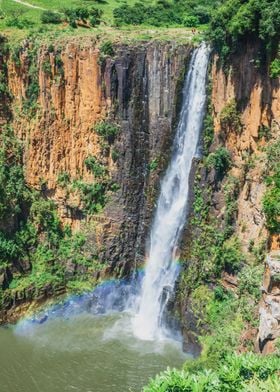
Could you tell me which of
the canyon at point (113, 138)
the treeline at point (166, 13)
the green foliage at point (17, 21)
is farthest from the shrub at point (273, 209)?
the green foliage at point (17, 21)

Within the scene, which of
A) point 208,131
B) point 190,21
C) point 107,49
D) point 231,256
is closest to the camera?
point 231,256

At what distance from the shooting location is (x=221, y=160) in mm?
20844

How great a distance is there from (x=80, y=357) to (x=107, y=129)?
31.6 feet

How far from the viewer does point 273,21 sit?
17.8 metres

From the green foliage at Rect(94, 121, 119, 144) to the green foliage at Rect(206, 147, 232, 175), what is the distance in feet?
16.0

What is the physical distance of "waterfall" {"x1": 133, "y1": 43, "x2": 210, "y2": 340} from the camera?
2212 cm

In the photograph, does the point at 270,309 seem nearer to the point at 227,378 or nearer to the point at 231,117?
the point at 227,378

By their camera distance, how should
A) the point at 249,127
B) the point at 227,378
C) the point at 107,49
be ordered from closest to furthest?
the point at 227,378 < the point at 249,127 < the point at 107,49

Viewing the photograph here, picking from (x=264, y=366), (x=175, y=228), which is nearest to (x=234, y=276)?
(x=175, y=228)

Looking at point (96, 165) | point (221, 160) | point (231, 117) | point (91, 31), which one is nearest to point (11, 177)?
point (96, 165)

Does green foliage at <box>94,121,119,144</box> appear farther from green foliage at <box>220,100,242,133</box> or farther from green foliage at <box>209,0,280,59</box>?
green foliage at <box>209,0,280,59</box>

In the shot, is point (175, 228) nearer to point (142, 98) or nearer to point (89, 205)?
point (89, 205)

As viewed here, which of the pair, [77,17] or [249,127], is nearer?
[249,127]

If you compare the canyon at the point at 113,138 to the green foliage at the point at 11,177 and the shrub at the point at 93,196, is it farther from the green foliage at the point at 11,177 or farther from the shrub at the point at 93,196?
the green foliage at the point at 11,177
